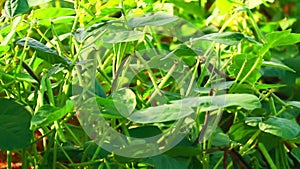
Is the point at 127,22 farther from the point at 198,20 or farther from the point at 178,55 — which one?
the point at 198,20

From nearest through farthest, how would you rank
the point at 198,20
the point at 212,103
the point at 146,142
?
the point at 212,103 → the point at 146,142 → the point at 198,20

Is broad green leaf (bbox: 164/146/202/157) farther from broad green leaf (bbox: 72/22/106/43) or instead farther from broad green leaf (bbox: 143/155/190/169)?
broad green leaf (bbox: 72/22/106/43)

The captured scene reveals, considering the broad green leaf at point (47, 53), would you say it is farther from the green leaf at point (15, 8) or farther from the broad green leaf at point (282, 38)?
the broad green leaf at point (282, 38)

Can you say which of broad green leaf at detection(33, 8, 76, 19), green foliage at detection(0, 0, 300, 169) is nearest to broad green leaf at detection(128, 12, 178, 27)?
green foliage at detection(0, 0, 300, 169)

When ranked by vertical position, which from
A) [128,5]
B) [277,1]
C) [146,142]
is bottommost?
[277,1]

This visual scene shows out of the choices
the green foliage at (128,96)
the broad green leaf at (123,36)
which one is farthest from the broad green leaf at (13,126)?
the broad green leaf at (123,36)

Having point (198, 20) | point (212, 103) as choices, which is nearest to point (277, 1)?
point (198, 20)
